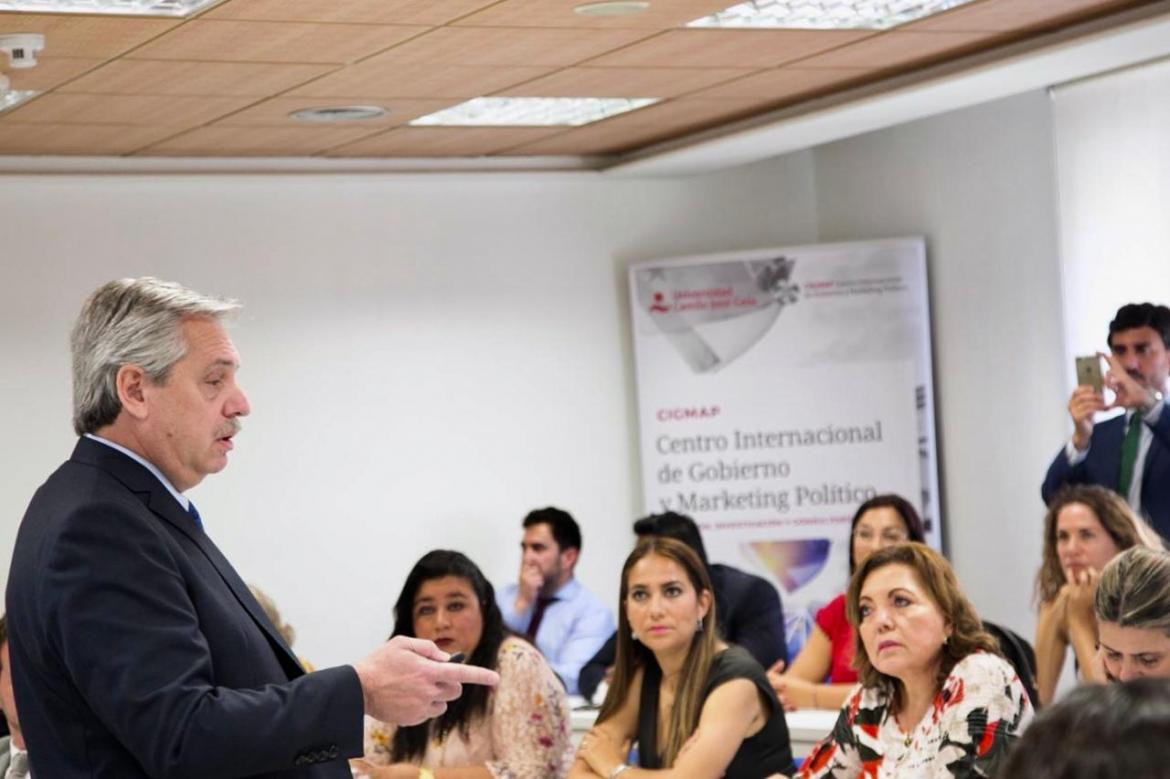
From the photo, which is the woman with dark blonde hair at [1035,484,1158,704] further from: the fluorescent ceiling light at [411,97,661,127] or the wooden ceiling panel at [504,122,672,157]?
the wooden ceiling panel at [504,122,672,157]

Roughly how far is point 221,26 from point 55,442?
281cm

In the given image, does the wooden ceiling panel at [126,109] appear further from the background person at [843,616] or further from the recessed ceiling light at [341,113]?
the background person at [843,616]

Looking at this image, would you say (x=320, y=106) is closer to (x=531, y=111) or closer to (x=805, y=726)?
(x=531, y=111)

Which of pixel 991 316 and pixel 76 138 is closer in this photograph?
pixel 76 138

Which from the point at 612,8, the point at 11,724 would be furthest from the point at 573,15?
the point at 11,724

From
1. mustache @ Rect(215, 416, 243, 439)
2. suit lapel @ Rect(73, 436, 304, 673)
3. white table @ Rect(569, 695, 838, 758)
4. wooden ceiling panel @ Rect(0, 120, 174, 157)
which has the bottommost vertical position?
white table @ Rect(569, 695, 838, 758)

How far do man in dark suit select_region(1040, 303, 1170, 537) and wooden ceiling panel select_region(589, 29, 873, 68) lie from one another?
5.06 ft

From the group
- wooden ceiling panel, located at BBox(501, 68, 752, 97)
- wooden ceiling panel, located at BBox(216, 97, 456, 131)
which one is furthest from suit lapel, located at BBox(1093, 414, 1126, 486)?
wooden ceiling panel, located at BBox(216, 97, 456, 131)

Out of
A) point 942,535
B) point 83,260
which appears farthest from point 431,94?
point 942,535

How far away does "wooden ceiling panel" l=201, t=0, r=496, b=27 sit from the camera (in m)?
4.64

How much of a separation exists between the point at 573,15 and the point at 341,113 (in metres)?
1.75

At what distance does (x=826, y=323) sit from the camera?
8172 millimetres

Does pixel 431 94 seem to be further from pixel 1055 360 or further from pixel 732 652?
pixel 1055 360

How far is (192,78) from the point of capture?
5.61 metres
